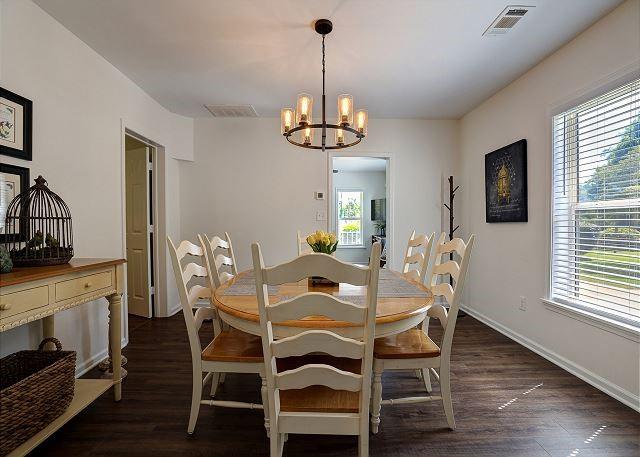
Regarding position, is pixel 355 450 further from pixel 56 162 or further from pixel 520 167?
pixel 520 167

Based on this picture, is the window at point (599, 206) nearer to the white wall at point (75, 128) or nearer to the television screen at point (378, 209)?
the white wall at point (75, 128)

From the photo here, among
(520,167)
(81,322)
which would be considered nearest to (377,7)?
(520,167)

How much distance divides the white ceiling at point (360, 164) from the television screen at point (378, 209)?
80 centimetres

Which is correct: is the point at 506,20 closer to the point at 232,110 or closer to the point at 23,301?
the point at 232,110

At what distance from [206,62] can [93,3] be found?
89 cm

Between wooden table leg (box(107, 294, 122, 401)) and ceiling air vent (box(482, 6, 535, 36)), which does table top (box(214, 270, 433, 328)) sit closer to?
wooden table leg (box(107, 294, 122, 401))

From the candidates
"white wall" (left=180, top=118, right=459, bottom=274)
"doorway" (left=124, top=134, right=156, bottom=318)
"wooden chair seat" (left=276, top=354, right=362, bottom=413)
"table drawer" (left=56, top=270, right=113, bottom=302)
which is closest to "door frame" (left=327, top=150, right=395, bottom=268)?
"white wall" (left=180, top=118, right=459, bottom=274)

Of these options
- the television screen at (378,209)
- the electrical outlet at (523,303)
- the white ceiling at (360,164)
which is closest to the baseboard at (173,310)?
the electrical outlet at (523,303)

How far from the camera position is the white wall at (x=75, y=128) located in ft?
6.54

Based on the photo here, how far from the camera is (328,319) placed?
4.80ft

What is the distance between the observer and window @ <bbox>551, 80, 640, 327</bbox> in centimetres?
212

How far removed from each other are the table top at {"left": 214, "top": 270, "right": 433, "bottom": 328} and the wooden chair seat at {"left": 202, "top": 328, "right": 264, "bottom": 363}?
0.27 m

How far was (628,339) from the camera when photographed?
2.06 m

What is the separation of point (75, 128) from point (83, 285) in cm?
132
